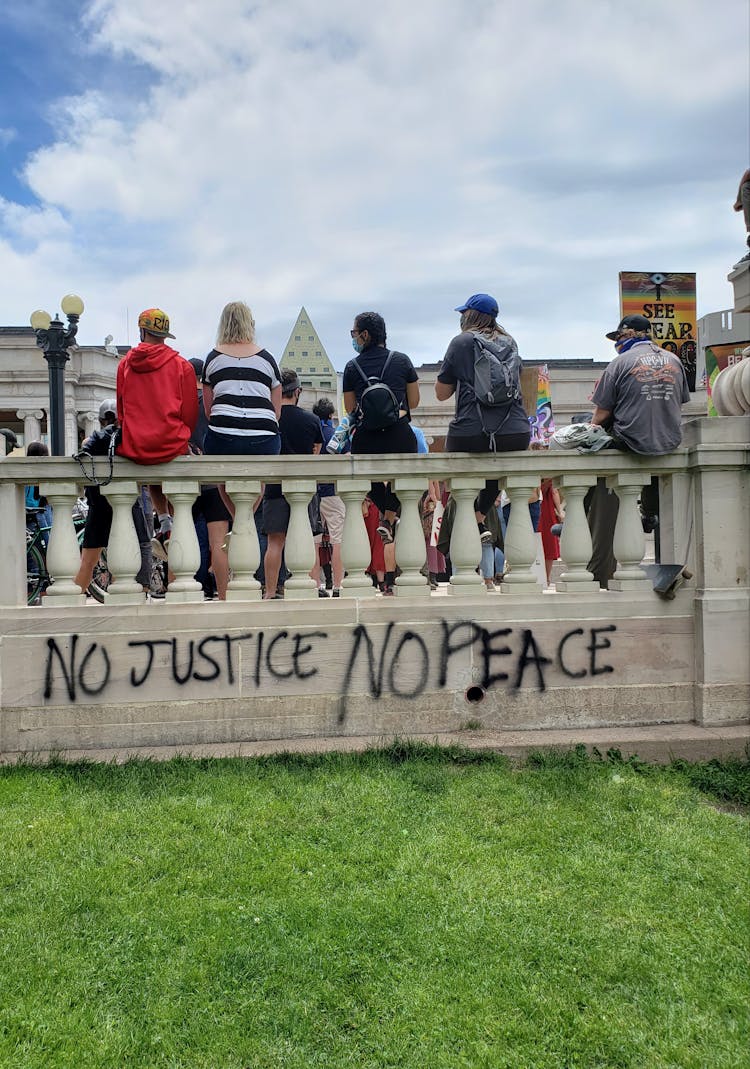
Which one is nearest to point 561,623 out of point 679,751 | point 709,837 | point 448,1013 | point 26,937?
point 679,751

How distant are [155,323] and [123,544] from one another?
153 cm

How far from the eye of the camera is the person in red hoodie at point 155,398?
5.39 meters

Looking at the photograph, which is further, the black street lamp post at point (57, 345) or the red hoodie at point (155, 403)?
the black street lamp post at point (57, 345)

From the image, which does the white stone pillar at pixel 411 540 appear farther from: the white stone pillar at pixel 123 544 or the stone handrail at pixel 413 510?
the white stone pillar at pixel 123 544

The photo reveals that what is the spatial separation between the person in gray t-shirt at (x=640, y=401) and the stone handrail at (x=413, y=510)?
12 cm

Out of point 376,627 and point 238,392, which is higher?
point 238,392

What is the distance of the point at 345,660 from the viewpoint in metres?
5.32

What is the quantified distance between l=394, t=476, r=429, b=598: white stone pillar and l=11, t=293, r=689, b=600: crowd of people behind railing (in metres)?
0.39

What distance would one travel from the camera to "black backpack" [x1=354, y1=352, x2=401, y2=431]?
6.10 m

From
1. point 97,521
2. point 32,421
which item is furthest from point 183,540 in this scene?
point 32,421

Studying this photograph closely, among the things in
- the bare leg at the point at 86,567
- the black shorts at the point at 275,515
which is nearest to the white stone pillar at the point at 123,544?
the bare leg at the point at 86,567

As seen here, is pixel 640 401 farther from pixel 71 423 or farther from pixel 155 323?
pixel 71 423

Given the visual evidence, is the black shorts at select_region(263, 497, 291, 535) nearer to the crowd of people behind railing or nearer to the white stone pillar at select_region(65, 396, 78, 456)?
the crowd of people behind railing

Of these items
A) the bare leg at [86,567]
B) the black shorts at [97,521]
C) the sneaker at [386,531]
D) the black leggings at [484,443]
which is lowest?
the bare leg at [86,567]
